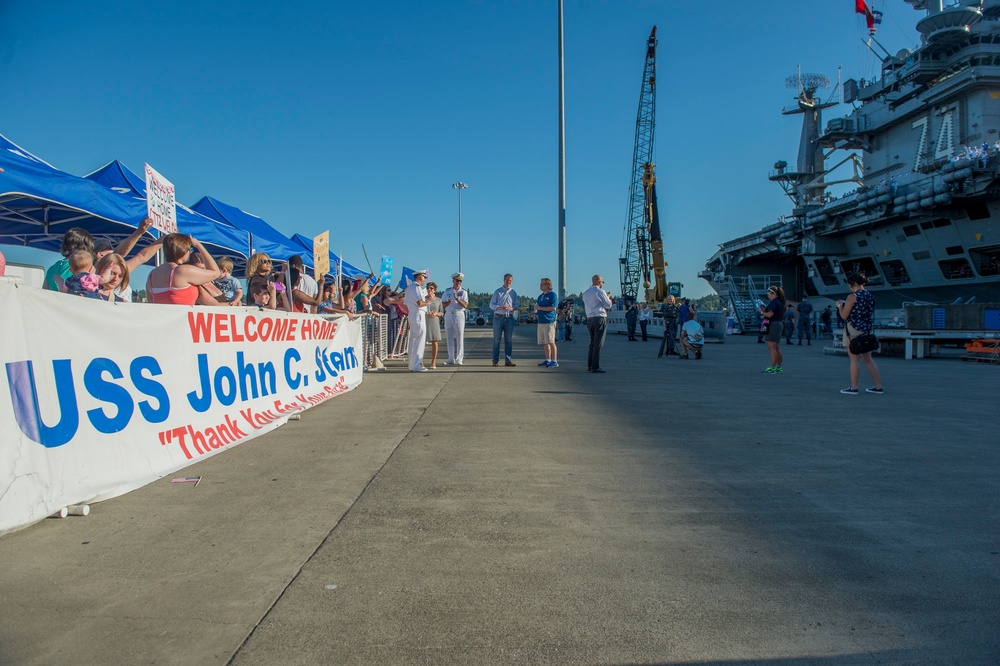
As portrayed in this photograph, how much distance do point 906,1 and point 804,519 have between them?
48.8 meters

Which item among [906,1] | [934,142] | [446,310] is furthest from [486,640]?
[906,1]

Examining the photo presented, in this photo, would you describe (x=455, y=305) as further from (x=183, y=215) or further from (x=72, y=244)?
(x=72, y=244)

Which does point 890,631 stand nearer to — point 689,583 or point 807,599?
point 807,599

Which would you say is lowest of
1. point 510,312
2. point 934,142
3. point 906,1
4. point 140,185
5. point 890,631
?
point 890,631

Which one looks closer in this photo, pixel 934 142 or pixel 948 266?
pixel 948 266

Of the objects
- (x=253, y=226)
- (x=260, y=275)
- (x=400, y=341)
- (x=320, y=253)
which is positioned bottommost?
(x=400, y=341)

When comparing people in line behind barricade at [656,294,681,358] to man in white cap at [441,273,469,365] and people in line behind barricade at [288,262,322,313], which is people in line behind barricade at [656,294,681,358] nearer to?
man in white cap at [441,273,469,365]

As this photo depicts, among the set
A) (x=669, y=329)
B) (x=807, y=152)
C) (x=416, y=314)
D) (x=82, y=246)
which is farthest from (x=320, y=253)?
(x=807, y=152)

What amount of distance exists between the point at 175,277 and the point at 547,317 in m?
8.34

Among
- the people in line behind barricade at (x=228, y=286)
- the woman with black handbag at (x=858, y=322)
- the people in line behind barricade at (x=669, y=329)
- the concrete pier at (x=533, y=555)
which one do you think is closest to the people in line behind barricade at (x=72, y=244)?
the concrete pier at (x=533, y=555)

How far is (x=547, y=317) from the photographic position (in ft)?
41.8

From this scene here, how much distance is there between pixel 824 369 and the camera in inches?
507

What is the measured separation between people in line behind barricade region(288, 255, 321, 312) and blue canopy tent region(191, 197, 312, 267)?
363cm

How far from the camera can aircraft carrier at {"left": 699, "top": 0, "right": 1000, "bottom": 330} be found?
102 ft
